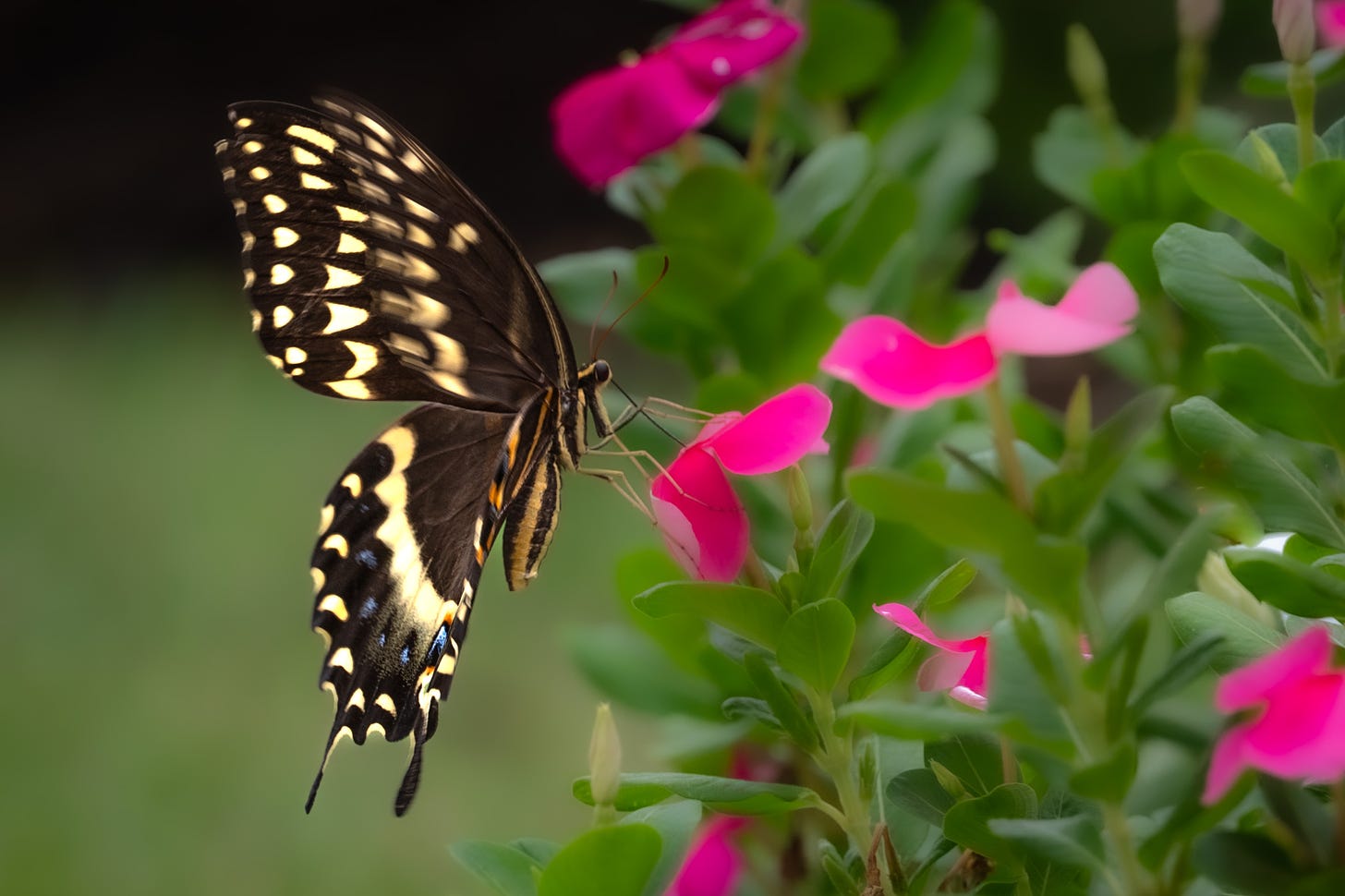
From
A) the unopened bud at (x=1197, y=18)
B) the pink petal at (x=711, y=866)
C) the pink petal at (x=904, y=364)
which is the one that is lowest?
the pink petal at (x=711, y=866)

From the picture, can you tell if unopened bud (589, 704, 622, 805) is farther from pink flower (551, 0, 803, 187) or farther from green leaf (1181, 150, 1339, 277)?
pink flower (551, 0, 803, 187)

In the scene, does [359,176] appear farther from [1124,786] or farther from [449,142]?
[449,142]

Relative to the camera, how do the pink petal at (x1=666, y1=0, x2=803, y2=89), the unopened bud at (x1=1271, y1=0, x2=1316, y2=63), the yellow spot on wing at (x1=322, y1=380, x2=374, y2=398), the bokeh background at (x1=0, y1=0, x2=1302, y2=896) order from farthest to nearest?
the bokeh background at (x1=0, y1=0, x2=1302, y2=896) < the yellow spot on wing at (x1=322, y1=380, x2=374, y2=398) < the pink petal at (x1=666, y1=0, x2=803, y2=89) < the unopened bud at (x1=1271, y1=0, x2=1316, y2=63)

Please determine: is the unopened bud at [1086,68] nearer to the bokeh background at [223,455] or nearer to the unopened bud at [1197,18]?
the unopened bud at [1197,18]

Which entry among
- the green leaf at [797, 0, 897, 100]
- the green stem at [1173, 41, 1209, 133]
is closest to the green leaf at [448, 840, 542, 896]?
the green stem at [1173, 41, 1209, 133]

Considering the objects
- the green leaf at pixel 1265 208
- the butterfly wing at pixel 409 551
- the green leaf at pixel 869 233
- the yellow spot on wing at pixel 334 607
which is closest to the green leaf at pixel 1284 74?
the green leaf at pixel 1265 208
